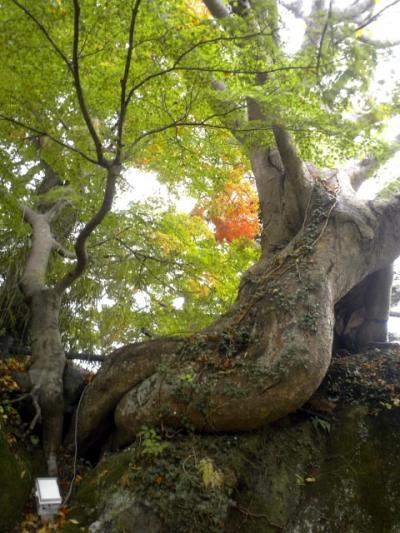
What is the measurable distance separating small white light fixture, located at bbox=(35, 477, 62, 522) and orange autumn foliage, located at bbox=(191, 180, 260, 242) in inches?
229

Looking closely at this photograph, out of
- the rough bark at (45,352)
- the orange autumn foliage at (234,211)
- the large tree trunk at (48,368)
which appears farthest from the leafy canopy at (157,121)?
the large tree trunk at (48,368)

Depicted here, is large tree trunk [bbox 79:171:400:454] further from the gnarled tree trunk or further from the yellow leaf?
the yellow leaf

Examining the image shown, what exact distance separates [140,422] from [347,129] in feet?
11.1

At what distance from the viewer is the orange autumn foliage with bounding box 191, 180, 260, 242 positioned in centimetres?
955

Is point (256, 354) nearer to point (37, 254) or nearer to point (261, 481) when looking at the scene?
point (261, 481)

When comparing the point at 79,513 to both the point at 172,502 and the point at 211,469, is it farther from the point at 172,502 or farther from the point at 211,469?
the point at 211,469

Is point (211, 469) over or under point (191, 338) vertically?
under

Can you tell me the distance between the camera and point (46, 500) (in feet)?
11.6

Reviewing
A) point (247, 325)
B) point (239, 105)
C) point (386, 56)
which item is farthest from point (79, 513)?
point (386, 56)

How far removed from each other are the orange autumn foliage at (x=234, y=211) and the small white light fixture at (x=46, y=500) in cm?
581

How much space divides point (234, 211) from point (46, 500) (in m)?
8.34

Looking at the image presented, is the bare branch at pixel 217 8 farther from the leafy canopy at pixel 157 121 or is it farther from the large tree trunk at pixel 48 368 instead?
the large tree trunk at pixel 48 368

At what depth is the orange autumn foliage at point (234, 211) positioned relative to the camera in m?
9.55

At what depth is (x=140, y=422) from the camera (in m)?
4.21
